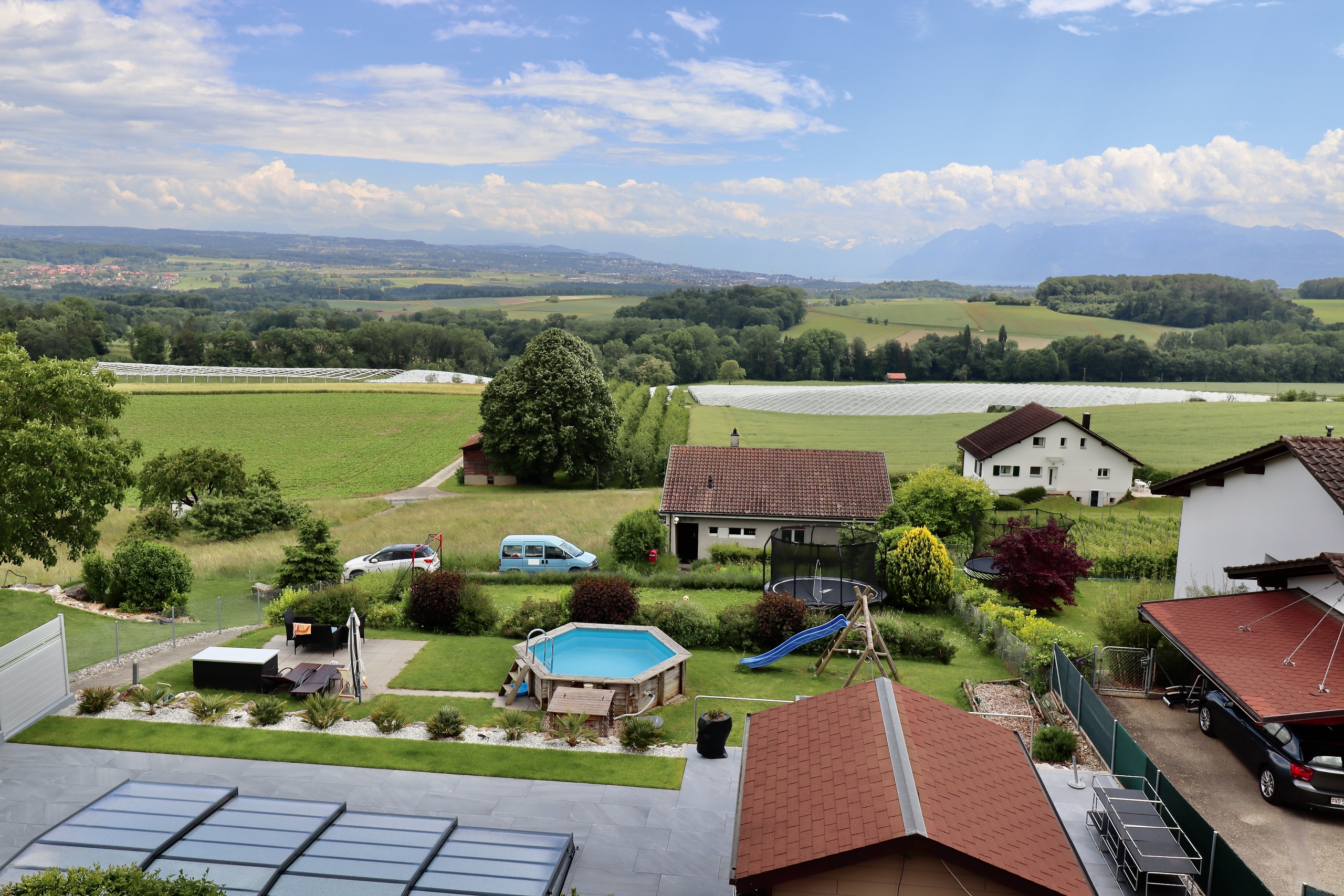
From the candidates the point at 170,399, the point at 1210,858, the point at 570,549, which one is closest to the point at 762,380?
the point at 170,399

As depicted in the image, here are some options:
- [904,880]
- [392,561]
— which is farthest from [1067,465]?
[904,880]

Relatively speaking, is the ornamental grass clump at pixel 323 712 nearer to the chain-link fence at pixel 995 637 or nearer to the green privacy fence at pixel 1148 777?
the green privacy fence at pixel 1148 777

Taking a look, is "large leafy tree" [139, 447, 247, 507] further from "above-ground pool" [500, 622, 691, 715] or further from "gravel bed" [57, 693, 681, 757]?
"above-ground pool" [500, 622, 691, 715]

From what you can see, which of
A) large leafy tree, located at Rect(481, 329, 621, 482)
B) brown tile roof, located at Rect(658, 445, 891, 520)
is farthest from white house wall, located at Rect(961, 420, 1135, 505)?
large leafy tree, located at Rect(481, 329, 621, 482)

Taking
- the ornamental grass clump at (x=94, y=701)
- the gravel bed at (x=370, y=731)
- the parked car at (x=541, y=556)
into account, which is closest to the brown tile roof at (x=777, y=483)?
the parked car at (x=541, y=556)

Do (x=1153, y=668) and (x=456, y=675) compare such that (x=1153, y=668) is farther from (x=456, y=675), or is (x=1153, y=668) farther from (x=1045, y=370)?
(x=1045, y=370)

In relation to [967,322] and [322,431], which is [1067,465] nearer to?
[322,431]
